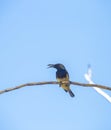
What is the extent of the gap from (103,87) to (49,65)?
7.12 metres

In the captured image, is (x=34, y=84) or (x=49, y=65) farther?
(x=49, y=65)

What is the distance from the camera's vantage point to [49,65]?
15.2 m

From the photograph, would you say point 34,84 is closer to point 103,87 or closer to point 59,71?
point 103,87

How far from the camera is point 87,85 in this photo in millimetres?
8562

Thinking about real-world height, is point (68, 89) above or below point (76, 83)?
below

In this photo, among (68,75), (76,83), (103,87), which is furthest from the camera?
(68,75)

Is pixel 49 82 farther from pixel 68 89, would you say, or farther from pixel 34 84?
pixel 68 89

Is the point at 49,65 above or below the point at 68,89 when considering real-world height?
above

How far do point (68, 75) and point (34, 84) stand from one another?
644cm

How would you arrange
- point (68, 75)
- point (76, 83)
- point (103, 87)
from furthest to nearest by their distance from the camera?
1. point (68, 75)
2. point (76, 83)
3. point (103, 87)

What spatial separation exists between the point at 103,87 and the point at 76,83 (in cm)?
84

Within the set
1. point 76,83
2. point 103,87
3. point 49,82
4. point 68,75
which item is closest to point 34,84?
point 49,82

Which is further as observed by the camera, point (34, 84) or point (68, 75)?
point (68, 75)

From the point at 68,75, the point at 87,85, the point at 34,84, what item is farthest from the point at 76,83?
the point at 68,75
